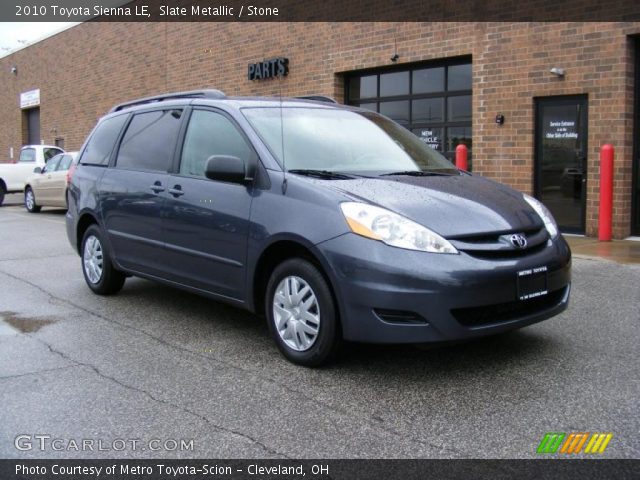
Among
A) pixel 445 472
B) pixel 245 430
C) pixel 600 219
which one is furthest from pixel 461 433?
pixel 600 219

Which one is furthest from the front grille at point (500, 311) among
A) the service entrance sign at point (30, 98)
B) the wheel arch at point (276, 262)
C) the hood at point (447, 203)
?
the service entrance sign at point (30, 98)

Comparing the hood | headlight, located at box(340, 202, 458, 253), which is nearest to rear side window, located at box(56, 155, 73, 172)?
the hood

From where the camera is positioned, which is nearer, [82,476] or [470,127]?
[82,476]

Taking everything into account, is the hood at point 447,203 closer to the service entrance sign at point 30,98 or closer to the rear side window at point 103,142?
the rear side window at point 103,142

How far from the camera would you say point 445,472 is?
9.86ft

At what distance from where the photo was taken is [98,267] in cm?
662

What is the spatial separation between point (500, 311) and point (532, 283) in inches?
10.9

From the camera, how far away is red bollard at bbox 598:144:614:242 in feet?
32.5

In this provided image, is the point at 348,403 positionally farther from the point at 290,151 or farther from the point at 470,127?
the point at 470,127

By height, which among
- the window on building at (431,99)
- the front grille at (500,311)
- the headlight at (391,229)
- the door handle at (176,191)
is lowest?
the front grille at (500,311)

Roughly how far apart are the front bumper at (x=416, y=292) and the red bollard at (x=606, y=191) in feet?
21.7

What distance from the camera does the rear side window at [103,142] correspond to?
6.61m

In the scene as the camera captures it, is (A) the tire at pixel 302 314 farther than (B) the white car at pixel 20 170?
No

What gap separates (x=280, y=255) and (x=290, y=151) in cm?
77
